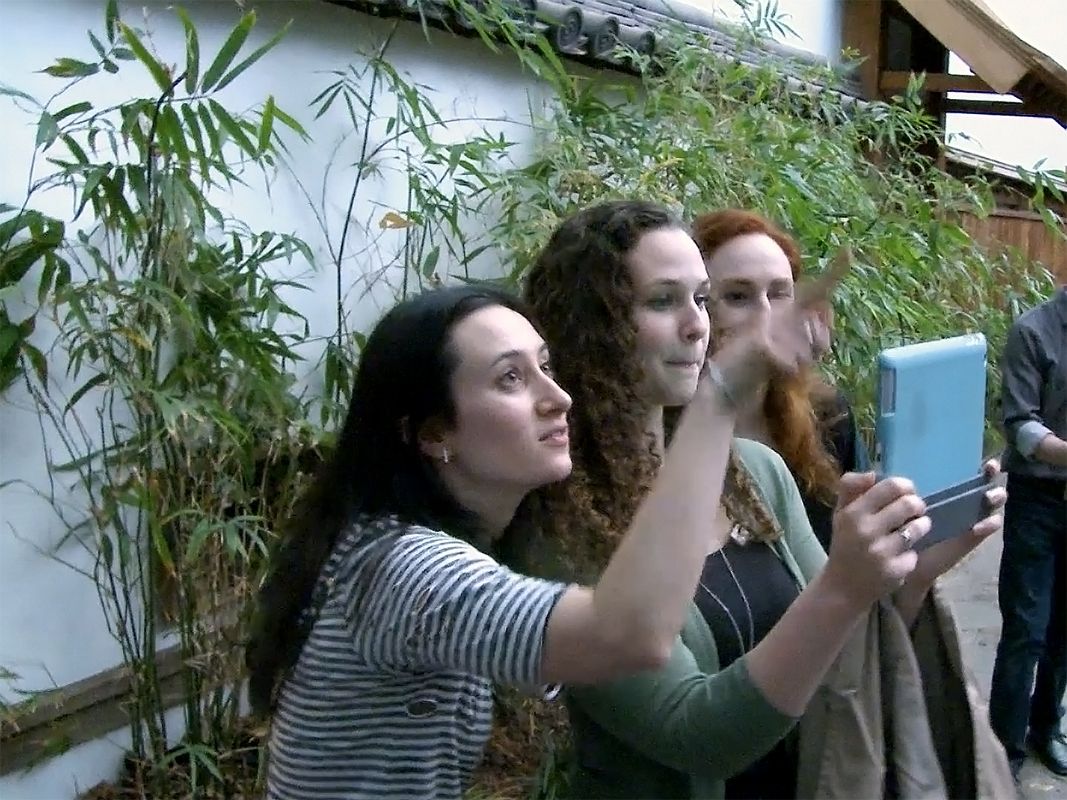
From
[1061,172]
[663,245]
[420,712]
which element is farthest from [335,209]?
[1061,172]

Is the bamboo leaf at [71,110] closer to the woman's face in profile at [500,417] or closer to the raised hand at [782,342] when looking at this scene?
the woman's face in profile at [500,417]

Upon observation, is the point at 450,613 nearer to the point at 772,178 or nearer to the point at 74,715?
the point at 74,715

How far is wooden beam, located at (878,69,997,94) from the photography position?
746 centimetres

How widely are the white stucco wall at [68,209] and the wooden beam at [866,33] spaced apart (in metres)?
4.88

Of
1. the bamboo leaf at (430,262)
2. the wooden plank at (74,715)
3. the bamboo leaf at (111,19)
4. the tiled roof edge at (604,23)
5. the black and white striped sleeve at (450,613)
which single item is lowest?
the wooden plank at (74,715)

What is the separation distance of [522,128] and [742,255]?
2263 mm

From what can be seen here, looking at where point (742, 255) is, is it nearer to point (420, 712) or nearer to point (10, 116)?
point (420, 712)

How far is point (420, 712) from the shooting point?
4.07 feet

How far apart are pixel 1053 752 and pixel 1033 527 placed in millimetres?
785

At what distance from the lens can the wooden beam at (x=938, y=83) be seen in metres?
7.46

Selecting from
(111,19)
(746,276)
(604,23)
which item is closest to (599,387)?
(746,276)

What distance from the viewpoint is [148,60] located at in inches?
81.7

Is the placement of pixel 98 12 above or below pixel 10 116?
above

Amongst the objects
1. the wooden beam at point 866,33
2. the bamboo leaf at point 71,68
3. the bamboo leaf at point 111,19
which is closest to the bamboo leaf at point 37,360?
the bamboo leaf at point 71,68
